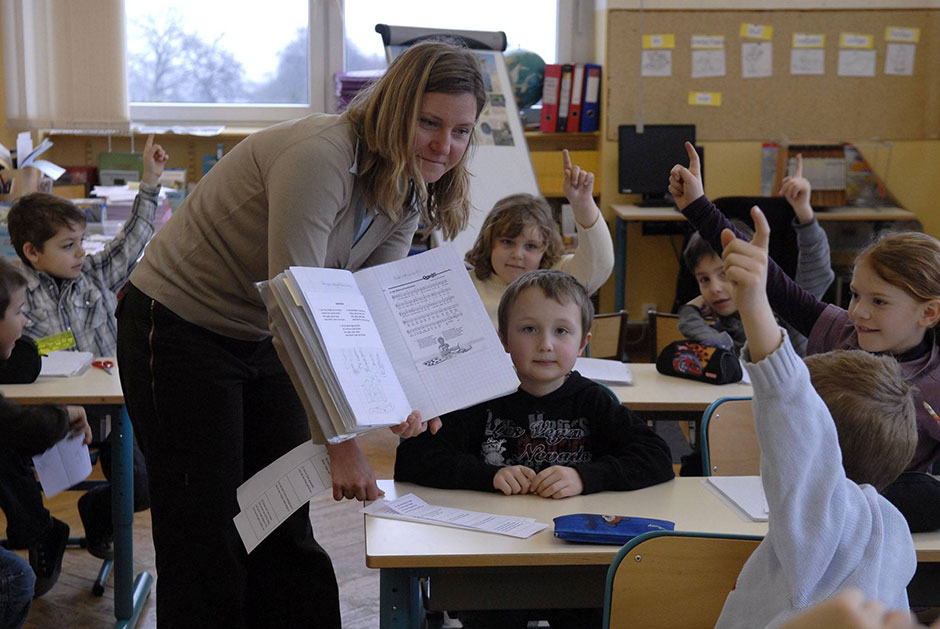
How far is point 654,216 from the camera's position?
5.50 m

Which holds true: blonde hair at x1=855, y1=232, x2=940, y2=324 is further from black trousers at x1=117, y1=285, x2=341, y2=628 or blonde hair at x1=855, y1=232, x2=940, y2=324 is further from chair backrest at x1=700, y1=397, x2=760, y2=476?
black trousers at x1=117, y1=285, x2=341, y2=628

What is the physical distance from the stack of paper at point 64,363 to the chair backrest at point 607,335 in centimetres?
158

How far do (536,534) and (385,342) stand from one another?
0.39m

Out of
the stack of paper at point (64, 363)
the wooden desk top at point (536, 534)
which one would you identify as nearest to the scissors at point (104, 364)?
the stack of paper at point (64, 363)

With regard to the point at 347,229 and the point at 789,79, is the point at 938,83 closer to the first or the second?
the point at 789,79

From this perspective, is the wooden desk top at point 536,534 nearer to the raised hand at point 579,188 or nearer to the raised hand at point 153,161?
the raised hand at point 579,188

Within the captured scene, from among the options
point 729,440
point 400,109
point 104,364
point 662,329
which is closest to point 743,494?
point 729,440

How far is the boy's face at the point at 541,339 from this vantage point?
197 centimetres

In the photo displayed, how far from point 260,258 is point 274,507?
426mm

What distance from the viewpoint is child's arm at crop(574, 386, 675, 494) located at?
1767 millimetres

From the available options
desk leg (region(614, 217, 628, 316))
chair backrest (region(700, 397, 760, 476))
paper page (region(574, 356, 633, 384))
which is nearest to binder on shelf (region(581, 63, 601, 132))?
desk leg (region(614, 217, 628, 316))

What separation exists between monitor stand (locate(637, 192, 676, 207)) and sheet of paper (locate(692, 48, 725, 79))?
2.51 ft

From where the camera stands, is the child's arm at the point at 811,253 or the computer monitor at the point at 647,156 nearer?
the child's arm at the point at 811,253

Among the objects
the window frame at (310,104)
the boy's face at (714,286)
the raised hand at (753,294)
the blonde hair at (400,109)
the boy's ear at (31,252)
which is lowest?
the boy's face at (714,286)
